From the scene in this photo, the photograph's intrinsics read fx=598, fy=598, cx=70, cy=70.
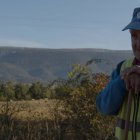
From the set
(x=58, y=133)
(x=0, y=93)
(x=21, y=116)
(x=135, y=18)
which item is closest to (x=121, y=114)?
(x=135, y=18)

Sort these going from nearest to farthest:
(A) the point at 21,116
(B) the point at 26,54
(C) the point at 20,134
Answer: (C) the point at 20,134 < (A) the point at 21,116 < (B) the point at 26,54

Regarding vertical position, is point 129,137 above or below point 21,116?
above

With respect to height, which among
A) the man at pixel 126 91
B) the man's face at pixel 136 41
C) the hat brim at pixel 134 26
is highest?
the hat brim at pixel 134 26

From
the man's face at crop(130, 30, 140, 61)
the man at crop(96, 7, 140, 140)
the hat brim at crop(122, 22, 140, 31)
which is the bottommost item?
the man at crop(96, 7, 140, 140)

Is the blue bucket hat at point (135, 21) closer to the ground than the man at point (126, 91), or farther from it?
farther from it

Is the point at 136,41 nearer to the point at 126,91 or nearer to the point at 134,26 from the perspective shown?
the point at 134,26

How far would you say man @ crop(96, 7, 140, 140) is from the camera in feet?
11.3

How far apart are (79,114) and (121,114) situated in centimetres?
496

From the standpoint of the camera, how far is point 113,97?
3605 millimetres

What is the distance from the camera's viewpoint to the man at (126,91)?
3.45 m

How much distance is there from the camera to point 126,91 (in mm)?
3578

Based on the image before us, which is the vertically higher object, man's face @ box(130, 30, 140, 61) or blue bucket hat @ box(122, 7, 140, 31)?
blue bucket hat @ box(122, 7, 140, 31)

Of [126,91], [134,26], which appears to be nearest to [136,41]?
[134,26]

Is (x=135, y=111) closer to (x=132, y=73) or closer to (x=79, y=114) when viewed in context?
(x=132, y=73)
